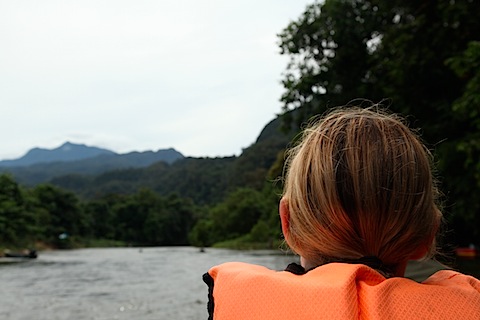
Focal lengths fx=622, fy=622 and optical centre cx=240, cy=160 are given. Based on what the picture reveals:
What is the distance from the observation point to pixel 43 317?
10586mm

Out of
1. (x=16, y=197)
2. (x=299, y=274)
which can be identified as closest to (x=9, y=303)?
(x=299, y=274)

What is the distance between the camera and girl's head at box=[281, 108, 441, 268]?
127cm

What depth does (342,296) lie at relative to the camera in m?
1.16

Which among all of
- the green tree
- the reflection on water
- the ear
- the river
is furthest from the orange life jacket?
the green tree

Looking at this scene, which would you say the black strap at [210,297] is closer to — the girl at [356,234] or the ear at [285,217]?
the girl at [356,234]

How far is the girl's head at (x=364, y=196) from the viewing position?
1.27 metres

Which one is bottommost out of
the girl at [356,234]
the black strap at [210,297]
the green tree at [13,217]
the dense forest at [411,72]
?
the green tree at [13,217]

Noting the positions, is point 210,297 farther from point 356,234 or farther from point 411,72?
point 411,72

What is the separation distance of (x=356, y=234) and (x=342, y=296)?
17cm

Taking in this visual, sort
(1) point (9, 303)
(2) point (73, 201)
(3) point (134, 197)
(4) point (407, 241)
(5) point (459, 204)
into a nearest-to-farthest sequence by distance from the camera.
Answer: (4) point (407, 241) → (1) point (9, 303) → (5) point (459, 204) → (2) point (73, 201) → (3) point (134, 197)

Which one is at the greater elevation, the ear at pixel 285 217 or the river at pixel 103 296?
the ear at pixel 285 217

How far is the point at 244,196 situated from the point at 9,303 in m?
61.9

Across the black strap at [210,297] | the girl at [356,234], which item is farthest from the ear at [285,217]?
the black strap at [210,297]

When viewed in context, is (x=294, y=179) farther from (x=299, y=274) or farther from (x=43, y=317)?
(x=43, y=317)
